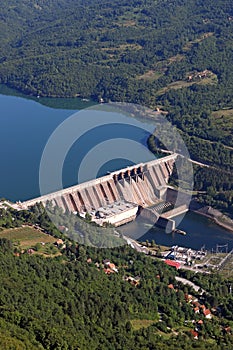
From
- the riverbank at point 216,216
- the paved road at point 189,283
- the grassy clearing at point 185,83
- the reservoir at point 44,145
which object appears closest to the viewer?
the paved road at point 189,283

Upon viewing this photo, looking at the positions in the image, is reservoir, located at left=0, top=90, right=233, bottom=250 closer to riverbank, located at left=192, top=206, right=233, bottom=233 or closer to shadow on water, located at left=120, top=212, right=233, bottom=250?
shadow on water, located at left=120, top=212, right=233, bottom=250

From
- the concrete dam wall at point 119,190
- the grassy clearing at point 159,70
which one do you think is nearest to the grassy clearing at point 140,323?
the concrete dam wall at point 119,190

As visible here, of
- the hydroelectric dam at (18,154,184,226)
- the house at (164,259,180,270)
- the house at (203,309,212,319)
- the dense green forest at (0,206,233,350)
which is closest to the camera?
the dense green forest at (0,206,233,350)

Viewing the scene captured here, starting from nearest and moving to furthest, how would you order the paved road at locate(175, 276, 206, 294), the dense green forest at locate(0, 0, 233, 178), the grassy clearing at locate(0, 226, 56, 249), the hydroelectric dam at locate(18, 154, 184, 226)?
the paved road at locate(175, 276, 206, 294), the grassy clearing at locate(0, 226, 56, 249), the hydroelectric dam at locate(18, 154, 184, 226), the dense green forest at locate(0, 0, 233, 178)

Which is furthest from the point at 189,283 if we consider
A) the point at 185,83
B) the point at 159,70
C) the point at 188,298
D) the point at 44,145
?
the point at 159,70

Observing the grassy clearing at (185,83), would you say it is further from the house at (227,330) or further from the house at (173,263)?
the house at (227,330)

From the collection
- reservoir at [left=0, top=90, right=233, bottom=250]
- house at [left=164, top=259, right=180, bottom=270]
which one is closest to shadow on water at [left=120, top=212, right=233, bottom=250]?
reservoir at [left=0, top=90, right=233, bottom=250]

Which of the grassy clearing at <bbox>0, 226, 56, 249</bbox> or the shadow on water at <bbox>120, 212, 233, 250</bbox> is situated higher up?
the grassy clearing at <bbox>0, 226, 56, 249</bbox>
